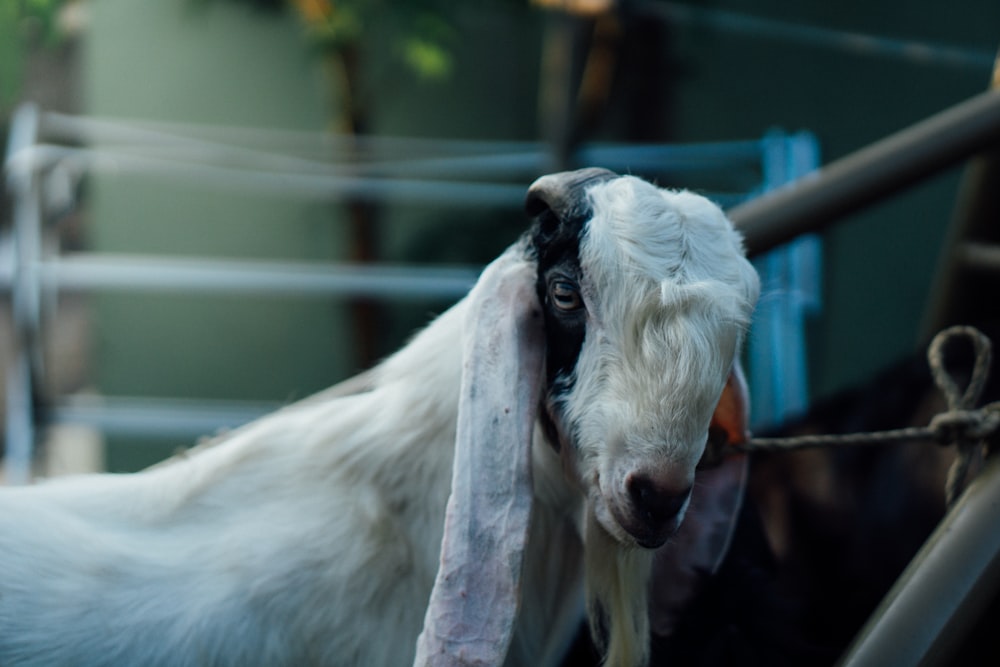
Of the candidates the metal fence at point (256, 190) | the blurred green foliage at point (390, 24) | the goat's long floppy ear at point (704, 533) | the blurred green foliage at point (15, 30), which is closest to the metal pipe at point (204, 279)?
the metal fence at point (256, 190)

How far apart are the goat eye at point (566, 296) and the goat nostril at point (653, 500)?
22cm

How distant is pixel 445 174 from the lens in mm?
4406

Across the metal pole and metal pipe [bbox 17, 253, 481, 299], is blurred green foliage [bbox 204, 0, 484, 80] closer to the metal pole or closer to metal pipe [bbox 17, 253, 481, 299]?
metal pipe [bbox 17, 253, 481, 299]

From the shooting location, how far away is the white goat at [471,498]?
101 cm

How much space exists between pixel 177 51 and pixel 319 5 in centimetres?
71

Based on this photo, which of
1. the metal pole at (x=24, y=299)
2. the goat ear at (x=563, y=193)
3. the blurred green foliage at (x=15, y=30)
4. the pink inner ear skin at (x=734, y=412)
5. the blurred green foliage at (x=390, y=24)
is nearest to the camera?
the goat ear at (x=563, y=193)

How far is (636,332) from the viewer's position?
3.31ft

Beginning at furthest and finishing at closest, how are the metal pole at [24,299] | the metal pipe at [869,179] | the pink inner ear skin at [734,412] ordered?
1. the metal pole at [24,299]
2. the metal pipe at [869,179]
3. the pink inner ear skin at [734,412]

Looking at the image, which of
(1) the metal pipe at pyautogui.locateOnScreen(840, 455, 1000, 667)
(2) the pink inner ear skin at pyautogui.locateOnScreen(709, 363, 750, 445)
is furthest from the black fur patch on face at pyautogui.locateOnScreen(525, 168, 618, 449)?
(1) the metal pipe at pyautogui.locateOnScreen(840, 455, 1000, 667)

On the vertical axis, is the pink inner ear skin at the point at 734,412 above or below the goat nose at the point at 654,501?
above

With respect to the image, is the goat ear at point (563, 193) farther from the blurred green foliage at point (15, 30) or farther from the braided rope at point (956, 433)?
the blurred green foliage at point (15, 30)

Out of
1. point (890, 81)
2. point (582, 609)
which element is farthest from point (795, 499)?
point (890, 81)

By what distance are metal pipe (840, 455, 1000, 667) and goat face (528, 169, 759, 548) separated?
11.8 inches

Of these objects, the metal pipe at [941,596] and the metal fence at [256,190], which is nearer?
the metal pipe at [941,596]
